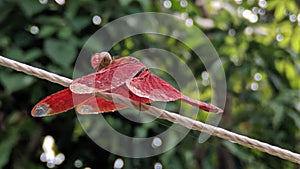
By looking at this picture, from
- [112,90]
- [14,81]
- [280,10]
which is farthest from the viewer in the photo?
[280,10]

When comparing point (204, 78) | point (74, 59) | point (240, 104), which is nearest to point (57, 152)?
point (74, 59)

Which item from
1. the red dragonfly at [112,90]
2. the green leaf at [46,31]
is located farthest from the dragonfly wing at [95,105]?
the green leaf at [46,31]

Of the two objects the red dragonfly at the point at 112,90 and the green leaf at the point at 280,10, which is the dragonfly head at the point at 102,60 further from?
the green leaf at the point at 280,10

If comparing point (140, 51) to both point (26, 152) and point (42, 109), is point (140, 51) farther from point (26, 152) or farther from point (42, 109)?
point (42, 109)

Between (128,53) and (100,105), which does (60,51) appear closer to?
(128,53)

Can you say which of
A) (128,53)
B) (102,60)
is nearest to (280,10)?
(128,53)
